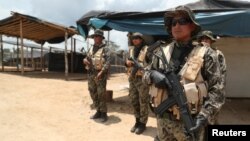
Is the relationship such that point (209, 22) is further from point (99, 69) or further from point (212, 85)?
point (212, 85)

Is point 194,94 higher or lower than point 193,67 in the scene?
lower

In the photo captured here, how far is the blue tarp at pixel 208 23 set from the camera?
6179mm

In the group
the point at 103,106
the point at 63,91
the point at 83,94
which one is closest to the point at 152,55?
the point at 103,106

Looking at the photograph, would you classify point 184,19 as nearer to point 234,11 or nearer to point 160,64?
point 160,64

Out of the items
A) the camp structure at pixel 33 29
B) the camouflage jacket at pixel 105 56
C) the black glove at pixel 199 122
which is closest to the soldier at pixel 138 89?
the camouflage jacket at pixel 105 56

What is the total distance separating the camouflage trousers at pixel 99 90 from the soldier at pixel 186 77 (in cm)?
383

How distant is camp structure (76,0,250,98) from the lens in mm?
6250

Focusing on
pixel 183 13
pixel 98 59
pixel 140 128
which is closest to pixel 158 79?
pixel 183 13

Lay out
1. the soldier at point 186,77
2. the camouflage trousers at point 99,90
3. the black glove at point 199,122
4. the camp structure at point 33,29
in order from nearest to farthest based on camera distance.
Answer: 1. the black glove at point 199,122
2. the soldier at point 186,77
3. the camouflage trousers at point 99,90
4. the camp structure at point 33,29

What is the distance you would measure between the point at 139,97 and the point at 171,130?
329cm

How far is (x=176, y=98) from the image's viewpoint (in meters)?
2.47

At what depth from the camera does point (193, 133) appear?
2359mm

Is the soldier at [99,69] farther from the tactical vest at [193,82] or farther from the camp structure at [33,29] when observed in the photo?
the camp structure at [33,29]

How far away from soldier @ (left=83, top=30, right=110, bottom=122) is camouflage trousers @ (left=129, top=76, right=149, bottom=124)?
0.66 m
